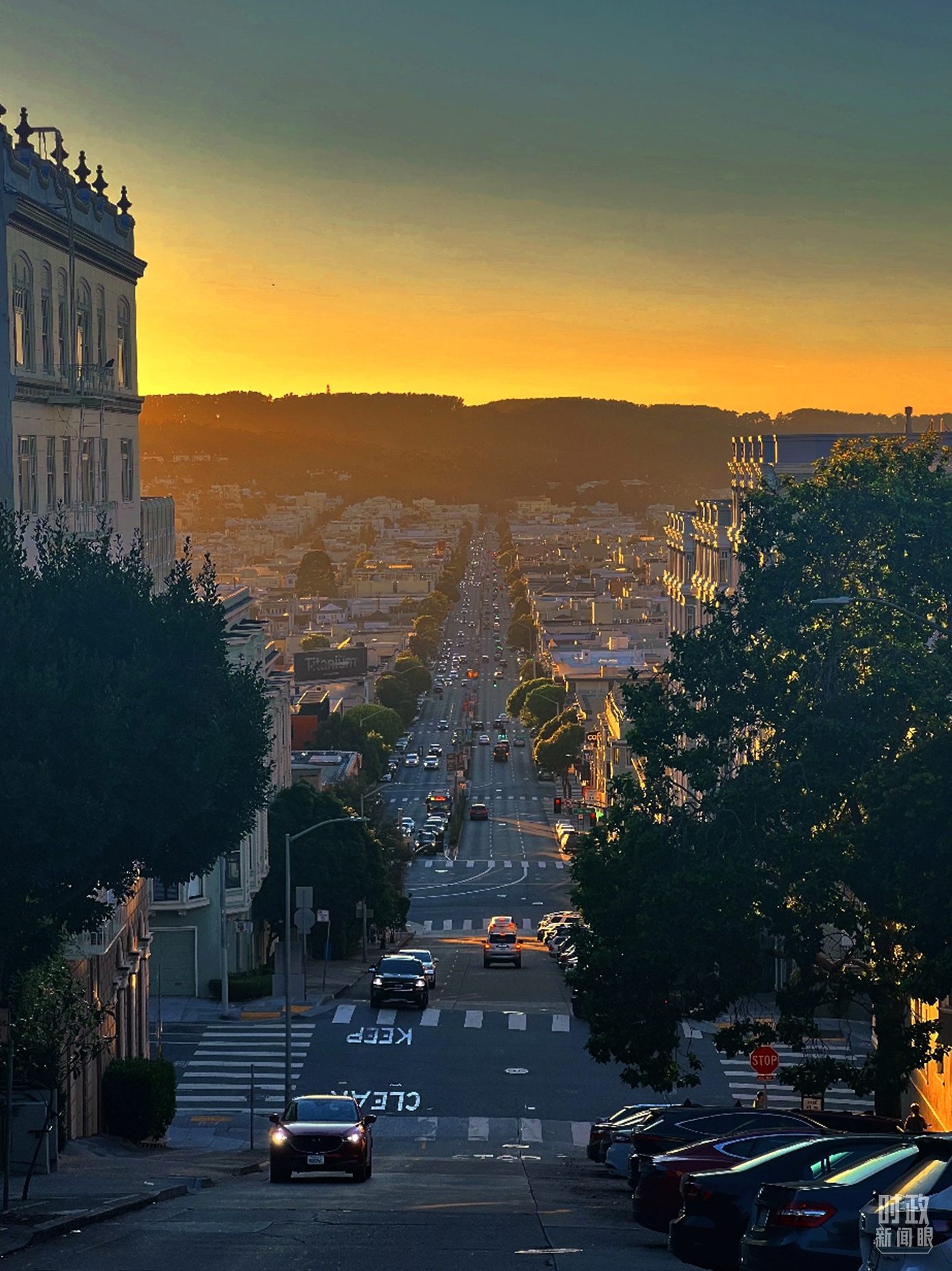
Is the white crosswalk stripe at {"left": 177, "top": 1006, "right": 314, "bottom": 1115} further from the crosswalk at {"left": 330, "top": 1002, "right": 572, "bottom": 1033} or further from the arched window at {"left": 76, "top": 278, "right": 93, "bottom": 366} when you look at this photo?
the arched window at {"left": 76, "top": 278, "right": 93, "bottom": 366}

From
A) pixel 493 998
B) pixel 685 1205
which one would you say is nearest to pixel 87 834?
pixel 685 1205

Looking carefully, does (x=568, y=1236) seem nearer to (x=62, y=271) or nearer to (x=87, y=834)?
(x=87, y=834)

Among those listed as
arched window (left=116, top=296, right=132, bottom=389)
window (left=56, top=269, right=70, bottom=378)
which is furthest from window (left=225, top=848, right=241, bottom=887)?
window (left=56, top=269, right=70, bottom=378)

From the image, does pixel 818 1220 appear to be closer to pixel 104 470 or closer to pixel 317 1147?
pixel 317 1147

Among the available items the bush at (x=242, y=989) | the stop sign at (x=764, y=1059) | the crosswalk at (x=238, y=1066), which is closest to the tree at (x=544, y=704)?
the bush at (x=242, y=989)

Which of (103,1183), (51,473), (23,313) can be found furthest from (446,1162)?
(23,313)

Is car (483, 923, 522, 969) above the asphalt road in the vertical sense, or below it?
below
